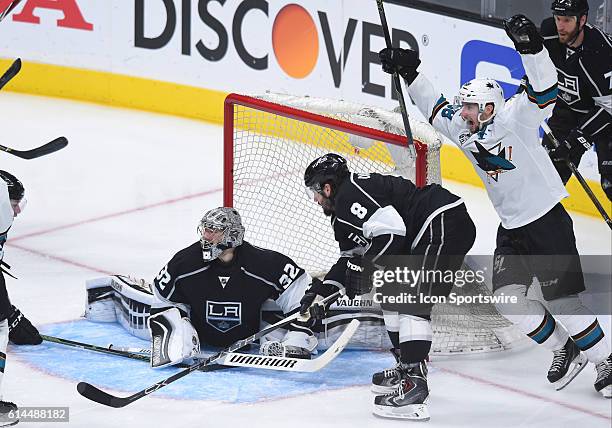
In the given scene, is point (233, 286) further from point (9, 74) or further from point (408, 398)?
point (9, 74)

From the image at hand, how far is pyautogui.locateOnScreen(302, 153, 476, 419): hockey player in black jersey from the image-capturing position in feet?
15.1

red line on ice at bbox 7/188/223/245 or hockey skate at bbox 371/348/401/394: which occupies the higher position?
hockey skate at bbox 371/348/401/394

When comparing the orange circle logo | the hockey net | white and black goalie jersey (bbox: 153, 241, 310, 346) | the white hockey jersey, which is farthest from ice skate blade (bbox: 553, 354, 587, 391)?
the orange circle logo

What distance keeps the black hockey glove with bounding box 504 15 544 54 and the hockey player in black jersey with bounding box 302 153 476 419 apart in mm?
540

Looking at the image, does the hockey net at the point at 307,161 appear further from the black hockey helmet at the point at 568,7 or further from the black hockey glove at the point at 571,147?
the black hockey helmet at the point at 568,7

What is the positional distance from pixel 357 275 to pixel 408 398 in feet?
1.39

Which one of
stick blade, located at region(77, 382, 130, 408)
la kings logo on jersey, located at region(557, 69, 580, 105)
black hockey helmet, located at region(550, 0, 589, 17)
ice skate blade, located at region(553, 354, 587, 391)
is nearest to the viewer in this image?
stick blade, located at region(77, 382, 130, 408)

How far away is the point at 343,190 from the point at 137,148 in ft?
11.5

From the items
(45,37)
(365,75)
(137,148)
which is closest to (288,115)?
(365,75)

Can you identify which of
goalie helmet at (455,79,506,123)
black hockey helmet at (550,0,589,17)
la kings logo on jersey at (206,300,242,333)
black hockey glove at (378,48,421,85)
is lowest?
la kings logo on jersey at (206,300,242,333)

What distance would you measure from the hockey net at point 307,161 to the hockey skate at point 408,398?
56cm

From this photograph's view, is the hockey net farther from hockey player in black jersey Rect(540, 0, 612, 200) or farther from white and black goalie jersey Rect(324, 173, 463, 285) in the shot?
hockey player in black jersey Rect(540, 0, 612, 200)

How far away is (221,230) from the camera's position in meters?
4.98

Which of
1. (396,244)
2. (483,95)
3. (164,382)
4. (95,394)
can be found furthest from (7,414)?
(483,95)
